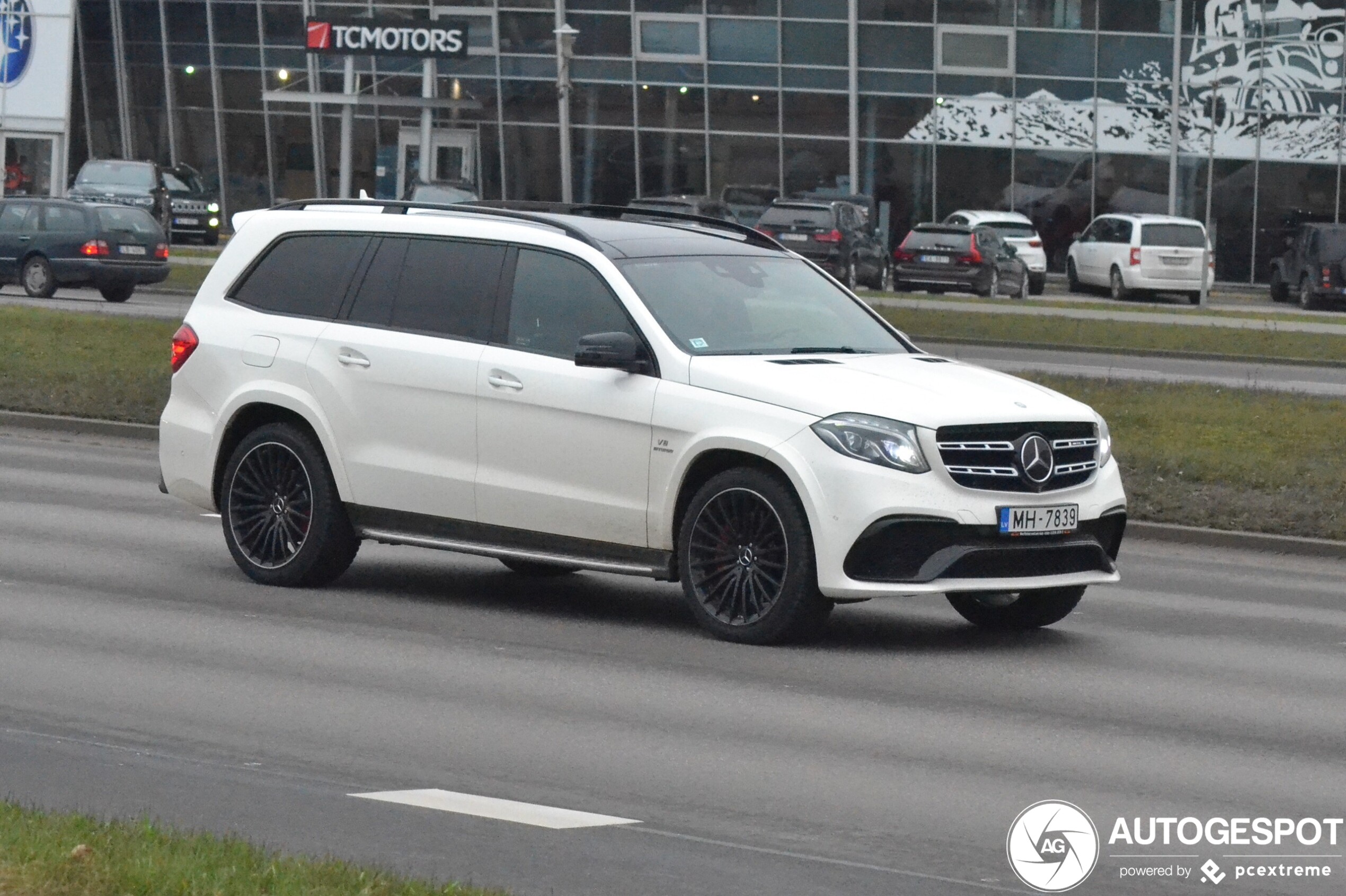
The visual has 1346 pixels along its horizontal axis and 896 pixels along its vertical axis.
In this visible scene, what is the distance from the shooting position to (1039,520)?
9398 mm

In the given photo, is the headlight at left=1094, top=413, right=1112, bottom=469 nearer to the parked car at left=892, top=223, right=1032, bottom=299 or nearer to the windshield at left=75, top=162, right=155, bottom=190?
the parked car at left=892, top=223, right=1032, bottom=299

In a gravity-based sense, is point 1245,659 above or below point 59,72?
below

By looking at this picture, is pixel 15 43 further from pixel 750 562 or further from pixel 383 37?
pixel 750 562

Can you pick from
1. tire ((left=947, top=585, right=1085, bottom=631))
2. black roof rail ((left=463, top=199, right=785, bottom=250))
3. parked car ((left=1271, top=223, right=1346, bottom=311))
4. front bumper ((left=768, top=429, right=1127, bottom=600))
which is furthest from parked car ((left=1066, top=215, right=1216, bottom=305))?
front bumper ((left=768, top=429, right=1127, bottom=600))

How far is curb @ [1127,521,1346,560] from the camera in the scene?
→ 14312 mm

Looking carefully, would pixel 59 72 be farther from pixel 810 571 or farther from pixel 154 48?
pixel 810 571

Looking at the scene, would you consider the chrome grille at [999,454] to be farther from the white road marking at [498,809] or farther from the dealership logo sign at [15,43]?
the dealership logo sign at [15,43]

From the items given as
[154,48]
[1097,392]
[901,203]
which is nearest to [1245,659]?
[1097,392]

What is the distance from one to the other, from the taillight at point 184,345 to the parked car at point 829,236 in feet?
96.8

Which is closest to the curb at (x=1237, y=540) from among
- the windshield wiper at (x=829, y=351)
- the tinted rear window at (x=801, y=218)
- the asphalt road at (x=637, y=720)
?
the asphalt road at (x=637, y=720)

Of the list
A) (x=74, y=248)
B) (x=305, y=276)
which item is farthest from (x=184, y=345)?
(x=74, y=248)

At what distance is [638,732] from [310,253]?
444cm

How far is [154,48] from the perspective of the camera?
201ft

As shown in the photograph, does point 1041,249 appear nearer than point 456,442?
No
